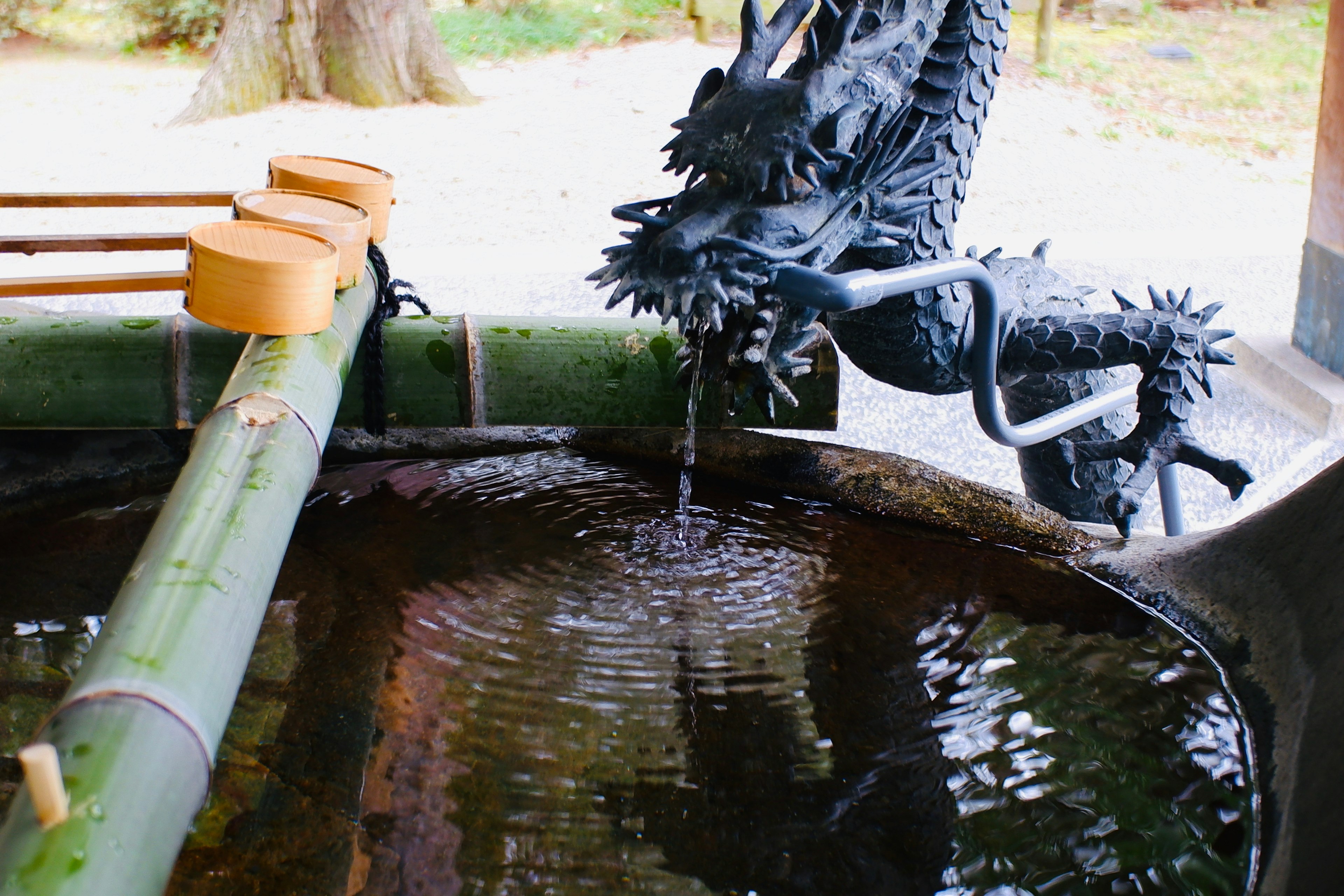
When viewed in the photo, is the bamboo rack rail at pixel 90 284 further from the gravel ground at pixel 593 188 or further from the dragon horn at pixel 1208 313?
the dragon horn at pixel 1208 313

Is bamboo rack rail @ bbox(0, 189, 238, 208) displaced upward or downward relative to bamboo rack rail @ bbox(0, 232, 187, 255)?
upward

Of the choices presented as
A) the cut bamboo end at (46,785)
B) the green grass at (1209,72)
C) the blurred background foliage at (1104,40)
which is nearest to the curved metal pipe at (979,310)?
the cut bamboo end at (46,785)

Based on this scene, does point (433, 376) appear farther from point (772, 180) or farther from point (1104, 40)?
point (1104, 40)

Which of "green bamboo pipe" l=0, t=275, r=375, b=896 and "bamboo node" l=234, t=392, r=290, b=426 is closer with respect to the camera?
"green bamboo pipe" l=0, t=275, r=375, b=896

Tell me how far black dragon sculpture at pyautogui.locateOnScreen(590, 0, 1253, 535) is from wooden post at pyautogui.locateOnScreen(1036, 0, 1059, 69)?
843 cm

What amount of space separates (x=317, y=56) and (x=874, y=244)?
7981 millimetres

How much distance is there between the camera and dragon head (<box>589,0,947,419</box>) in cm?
162

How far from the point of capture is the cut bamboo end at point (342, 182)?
8.01 feet

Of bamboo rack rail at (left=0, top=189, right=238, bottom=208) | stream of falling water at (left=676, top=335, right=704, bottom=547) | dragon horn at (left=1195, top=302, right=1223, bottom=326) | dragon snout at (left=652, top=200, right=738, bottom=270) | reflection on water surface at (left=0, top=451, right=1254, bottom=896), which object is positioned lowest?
reflection on water surface at (left=0, top=451, right=1254, bottom=896)

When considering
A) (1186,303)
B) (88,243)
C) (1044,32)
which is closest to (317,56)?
(1044,32)

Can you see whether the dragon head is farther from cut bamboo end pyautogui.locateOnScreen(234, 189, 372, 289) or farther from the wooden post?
the wooden post

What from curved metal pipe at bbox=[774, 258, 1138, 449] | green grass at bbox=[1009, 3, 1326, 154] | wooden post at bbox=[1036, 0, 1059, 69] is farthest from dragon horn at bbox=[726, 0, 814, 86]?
wooden post at bbox=[1036, 0, 1059, 69]

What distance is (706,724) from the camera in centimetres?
164

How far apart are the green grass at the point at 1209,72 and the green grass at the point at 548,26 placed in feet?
13.5
